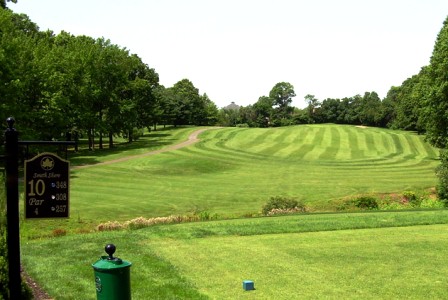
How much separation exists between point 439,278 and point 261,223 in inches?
327

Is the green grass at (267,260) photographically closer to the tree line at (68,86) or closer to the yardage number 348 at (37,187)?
the yardage number 348 at (37,187)

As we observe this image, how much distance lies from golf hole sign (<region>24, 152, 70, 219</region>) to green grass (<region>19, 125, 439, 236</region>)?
15393 mm

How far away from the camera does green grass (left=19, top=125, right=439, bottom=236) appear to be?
107 feet

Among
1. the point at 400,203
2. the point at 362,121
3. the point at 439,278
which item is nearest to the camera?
the point at 439,278

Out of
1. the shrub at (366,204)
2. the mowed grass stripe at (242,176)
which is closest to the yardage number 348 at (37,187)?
the mowed grass stripe at (242,176)

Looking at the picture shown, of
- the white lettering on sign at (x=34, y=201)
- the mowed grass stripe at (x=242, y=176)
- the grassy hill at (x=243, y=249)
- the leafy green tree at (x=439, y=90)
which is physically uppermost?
the leafy green tree at (x=439, y=90)

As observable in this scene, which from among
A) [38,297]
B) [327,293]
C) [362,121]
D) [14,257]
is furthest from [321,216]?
[362,121]

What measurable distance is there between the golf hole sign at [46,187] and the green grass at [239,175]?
15.4 metres

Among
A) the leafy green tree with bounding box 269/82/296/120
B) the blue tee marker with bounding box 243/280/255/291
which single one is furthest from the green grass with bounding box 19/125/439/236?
the leafy green tree with bounding box 269/82/296/120

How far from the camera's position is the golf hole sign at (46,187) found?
22.3 ft

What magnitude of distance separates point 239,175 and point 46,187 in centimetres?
4264

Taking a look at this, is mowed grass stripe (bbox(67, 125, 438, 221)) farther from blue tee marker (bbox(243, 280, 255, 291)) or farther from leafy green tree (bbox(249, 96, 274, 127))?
leafy green tree (bbox(249, 96, 274, 127))

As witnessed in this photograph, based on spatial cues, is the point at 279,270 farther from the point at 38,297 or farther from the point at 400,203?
the point at 400,203

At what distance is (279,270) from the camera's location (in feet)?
34.3
